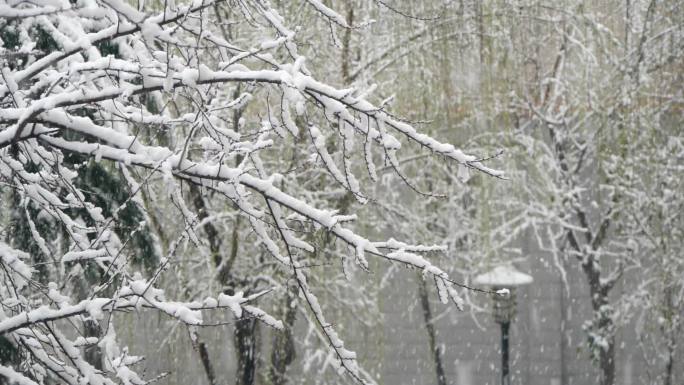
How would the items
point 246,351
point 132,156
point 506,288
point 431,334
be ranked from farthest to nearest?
point 431,334, point 506,288, point 246,351, point 132,156

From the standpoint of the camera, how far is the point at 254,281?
675 centimetres

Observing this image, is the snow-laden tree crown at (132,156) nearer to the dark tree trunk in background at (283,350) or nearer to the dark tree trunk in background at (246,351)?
the dark tree trunk in background at (283,350)

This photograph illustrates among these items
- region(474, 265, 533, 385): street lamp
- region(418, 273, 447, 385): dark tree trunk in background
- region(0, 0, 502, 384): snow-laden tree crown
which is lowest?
region(418, 273, 447, 385): dark tree trunk in background

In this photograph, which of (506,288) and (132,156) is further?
(506,288)

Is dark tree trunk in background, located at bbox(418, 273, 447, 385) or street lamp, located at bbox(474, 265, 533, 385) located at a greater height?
street lamp, located at bbox(474, 265, 533, 385)

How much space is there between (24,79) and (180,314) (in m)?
0.75

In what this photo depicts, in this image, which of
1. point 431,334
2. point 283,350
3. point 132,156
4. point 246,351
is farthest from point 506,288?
point 132,156

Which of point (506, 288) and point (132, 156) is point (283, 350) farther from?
point (132, 156)

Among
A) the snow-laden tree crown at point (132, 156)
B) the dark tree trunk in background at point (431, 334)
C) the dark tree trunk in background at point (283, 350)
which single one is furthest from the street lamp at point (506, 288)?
the snow-laden tree crown at point (132, 156)

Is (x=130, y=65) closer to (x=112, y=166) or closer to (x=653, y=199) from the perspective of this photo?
Answer: (x=112, y=166)

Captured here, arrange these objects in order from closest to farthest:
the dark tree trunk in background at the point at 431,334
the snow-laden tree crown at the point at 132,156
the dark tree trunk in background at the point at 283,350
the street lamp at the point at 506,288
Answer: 1. the snow-laden tree crown at the point at 132,156
2. the dark tree trunk in background at the point at 283,350
3. the street lamp at the point at 506,288
4. the dark tree trunk in background at the point at 431,334

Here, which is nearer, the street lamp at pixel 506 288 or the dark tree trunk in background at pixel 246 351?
the dark tree trunk in background at pixel 246 351

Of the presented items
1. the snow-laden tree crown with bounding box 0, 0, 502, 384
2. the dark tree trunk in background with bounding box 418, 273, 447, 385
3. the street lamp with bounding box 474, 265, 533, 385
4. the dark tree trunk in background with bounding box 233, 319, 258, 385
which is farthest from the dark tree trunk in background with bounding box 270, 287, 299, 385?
the dark tree trunk in background with bounding box 418, 273, 447, 385

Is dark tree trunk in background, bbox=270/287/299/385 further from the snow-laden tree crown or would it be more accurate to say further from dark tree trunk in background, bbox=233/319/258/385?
the snow-laden tree crown
